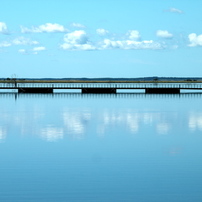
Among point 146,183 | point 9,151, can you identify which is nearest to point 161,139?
point 9,151

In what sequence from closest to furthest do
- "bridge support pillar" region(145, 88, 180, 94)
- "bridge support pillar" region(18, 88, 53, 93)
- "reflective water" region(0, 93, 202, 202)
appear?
"reflective water" region(0, 93, 202, 202) → "bridge support pillar" region(18, 88, 53, 93) → "bridge support pillar" region(145, 88, 180, 94)

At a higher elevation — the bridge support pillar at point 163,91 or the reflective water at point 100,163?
the bridge support pillar at point 163,91

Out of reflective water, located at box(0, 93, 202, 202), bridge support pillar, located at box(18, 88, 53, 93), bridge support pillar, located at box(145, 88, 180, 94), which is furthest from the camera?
bridge support pillar, located at box(145, 88, 180, 94)

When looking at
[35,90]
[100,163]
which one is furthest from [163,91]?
[100,163]

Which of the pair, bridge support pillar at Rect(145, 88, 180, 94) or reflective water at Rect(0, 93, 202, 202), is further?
bridge support pillar at Rect(145, 88, 180, 94)

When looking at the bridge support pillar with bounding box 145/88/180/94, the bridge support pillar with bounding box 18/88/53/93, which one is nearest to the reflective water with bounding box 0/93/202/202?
the bridge support pillar with bounding box 18/88/53/93

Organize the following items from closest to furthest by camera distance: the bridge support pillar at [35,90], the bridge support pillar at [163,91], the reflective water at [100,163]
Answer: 1. the reflective water at [100,163]
2. the bridge support pillar at [35,90]
3. the bridge support pillar at [163,91]

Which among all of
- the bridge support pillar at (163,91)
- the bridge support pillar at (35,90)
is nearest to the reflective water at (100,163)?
the bridge support pillar at (35,90)

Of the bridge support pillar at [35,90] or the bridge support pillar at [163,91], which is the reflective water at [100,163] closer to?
the bridge support pillar at [35,90]

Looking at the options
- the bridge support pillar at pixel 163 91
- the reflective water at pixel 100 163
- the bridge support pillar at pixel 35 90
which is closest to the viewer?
the reflective water at pixel 100 163

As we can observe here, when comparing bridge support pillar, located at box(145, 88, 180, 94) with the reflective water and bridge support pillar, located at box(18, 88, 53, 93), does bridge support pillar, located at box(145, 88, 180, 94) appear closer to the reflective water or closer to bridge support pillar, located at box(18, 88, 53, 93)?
bridge support pillar, located at box(18, 88, 53, 93)

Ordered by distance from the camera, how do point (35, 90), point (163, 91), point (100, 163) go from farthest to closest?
1. point (35, 90)
2. point (163, 91)
3. point (100, 163)

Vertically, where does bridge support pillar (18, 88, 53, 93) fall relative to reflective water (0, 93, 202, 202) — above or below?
above

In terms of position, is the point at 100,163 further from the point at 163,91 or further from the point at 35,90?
the point at 35,90
